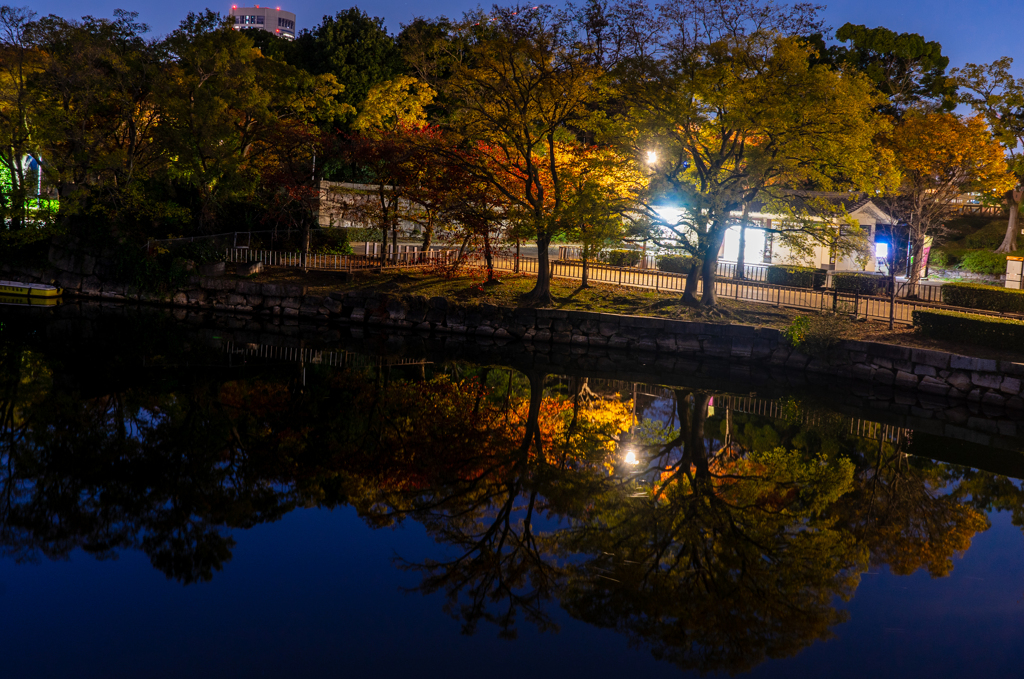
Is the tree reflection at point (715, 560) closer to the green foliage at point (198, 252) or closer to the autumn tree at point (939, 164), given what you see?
the autumn tree at point (939, 164)

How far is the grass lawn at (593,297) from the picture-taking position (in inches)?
727

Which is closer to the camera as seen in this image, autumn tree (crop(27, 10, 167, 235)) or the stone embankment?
the stone embankment

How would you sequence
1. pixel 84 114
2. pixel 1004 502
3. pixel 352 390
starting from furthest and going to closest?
pixel 84 114 → pixel 352 390 → pixel 1004 502

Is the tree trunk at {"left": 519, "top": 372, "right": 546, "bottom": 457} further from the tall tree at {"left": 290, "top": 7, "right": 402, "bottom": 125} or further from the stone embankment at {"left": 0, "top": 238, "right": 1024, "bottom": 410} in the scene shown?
the tall tree at {"left": 290, "top": 7, "right": 402, "bottom": 125}

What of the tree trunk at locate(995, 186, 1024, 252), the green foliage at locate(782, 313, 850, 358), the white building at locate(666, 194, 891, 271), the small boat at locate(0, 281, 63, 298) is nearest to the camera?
the green foliage at locate(782, 313, 850, 358)

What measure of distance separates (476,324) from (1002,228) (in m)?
36.3

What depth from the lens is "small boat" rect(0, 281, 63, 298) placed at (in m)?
24.1

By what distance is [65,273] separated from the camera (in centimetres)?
2561

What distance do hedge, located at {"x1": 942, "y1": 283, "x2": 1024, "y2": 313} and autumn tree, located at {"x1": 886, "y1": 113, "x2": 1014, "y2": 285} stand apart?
1309 millimetres

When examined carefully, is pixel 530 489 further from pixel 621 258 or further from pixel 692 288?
pixel 621 258

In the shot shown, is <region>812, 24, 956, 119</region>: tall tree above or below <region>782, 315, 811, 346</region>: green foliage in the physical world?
above

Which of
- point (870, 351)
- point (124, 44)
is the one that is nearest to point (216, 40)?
point (124, 44)

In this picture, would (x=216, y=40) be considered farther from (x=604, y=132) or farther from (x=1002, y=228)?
(x=1002, y=228)

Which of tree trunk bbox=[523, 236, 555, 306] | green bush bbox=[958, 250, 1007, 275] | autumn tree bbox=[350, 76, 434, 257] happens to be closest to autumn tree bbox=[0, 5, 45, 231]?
autumn tree bbox=[350, 76, 434, 257]
